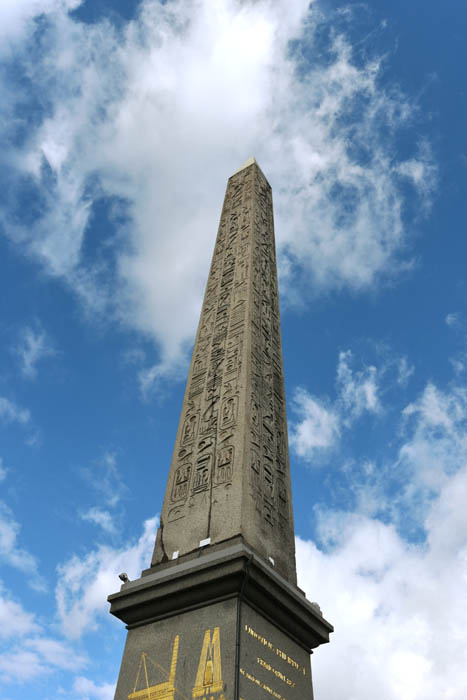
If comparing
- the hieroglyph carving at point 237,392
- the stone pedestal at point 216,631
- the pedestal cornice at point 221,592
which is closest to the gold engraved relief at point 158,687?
the stone pedestal at point 216,631

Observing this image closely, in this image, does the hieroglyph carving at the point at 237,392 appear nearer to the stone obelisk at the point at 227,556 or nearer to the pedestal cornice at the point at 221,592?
the stone obelisk at the point at 227,556

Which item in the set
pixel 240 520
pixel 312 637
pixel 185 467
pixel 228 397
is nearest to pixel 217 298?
pixel 228 397

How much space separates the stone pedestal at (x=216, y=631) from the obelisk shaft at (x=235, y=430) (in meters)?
0.44

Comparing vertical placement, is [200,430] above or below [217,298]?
below

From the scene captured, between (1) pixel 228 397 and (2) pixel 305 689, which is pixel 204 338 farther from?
(2) pixel 305 689

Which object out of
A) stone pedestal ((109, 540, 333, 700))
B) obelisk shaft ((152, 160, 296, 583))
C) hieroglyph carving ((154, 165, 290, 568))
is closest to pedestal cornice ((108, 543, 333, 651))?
stone pedestal ((109, 540, 333, 700))

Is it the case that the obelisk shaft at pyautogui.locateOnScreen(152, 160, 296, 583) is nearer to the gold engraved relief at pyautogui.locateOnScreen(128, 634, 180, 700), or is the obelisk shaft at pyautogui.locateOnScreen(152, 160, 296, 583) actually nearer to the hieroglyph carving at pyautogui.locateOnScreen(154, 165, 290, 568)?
the hieroglyph carving at pyautogui.locateOnScreen(154, 165, 290, 568)

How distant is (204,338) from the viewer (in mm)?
9859

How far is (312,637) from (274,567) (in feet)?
2.75

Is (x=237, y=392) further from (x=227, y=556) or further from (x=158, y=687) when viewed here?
(x=158, y=687)

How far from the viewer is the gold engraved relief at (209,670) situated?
5547mm

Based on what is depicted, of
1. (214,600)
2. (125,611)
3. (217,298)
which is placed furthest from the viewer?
(217,298)

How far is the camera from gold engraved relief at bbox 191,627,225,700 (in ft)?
18.2

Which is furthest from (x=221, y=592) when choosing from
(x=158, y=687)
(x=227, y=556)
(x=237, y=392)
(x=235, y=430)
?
(x=237, y=392)
